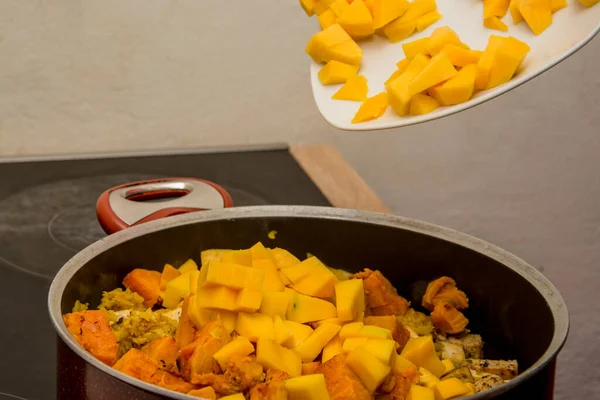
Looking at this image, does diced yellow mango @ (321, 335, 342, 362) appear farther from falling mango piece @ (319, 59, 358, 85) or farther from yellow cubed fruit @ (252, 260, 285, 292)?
falling mango piece @ (319, 59, 358, 85)

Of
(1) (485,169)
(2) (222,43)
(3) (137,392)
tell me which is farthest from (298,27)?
(3) (137,392)

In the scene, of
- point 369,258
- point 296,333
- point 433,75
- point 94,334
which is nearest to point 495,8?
point 433,75

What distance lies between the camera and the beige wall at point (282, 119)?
4.91 ft

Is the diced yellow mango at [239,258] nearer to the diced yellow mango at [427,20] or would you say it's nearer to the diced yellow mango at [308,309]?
the diced yellow mango at [308,309]

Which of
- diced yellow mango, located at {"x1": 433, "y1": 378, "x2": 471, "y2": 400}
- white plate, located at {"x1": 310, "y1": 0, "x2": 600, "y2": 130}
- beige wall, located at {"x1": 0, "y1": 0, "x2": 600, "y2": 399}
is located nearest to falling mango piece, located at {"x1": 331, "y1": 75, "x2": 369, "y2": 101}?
white plate, located at {"x1": 310, "y1": 0, "x2": 600, "y2": 130}

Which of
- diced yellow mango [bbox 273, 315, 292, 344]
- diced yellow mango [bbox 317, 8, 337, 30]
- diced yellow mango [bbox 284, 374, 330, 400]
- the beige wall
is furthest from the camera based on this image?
the beige wall

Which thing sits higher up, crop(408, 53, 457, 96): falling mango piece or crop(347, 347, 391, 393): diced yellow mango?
crop(408, 53, 457, 96): falling mango piece

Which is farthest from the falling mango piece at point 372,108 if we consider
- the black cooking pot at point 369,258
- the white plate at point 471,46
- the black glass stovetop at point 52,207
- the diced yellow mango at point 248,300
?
the black glass stovetop at point 52,207

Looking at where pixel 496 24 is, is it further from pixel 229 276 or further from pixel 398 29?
pixel 229 276

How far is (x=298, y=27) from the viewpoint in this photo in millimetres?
1592

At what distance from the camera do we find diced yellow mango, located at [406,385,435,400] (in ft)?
2.01

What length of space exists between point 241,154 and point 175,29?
0.28 m

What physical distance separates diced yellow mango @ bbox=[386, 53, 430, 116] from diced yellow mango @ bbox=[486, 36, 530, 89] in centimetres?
7

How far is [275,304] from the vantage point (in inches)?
27.9
